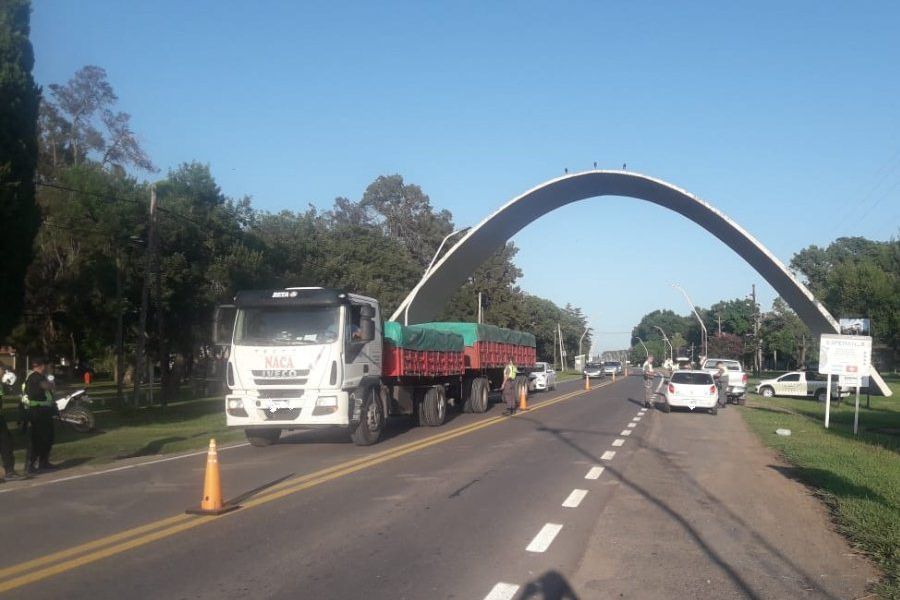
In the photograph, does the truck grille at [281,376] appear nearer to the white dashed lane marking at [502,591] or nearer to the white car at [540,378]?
the white dashed lane marking at [502,591]

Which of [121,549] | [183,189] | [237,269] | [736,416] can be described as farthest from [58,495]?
[183,189]

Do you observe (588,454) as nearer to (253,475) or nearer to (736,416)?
(253,475)

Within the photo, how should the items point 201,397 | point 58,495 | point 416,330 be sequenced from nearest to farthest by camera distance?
point 58,495, point 416,330, point 201,397

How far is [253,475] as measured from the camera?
12766mm

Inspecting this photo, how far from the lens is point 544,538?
851 centimetres

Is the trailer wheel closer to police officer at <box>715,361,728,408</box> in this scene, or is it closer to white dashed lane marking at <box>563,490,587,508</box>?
police officer at <box>715,361,728,408</box>

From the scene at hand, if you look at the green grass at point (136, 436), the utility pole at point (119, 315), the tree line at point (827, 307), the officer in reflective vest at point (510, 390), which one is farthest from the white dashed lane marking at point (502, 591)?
the tree line at point (827, 307)

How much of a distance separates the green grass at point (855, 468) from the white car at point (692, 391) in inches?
52.2

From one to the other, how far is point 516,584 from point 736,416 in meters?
23.0

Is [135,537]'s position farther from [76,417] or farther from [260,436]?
[76,417]

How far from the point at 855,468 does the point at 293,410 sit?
9714 millimetres

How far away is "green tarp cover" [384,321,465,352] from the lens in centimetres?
1909

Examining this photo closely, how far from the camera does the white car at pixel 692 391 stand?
92.8ft

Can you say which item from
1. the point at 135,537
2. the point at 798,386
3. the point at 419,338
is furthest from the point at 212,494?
the point at 798,386
